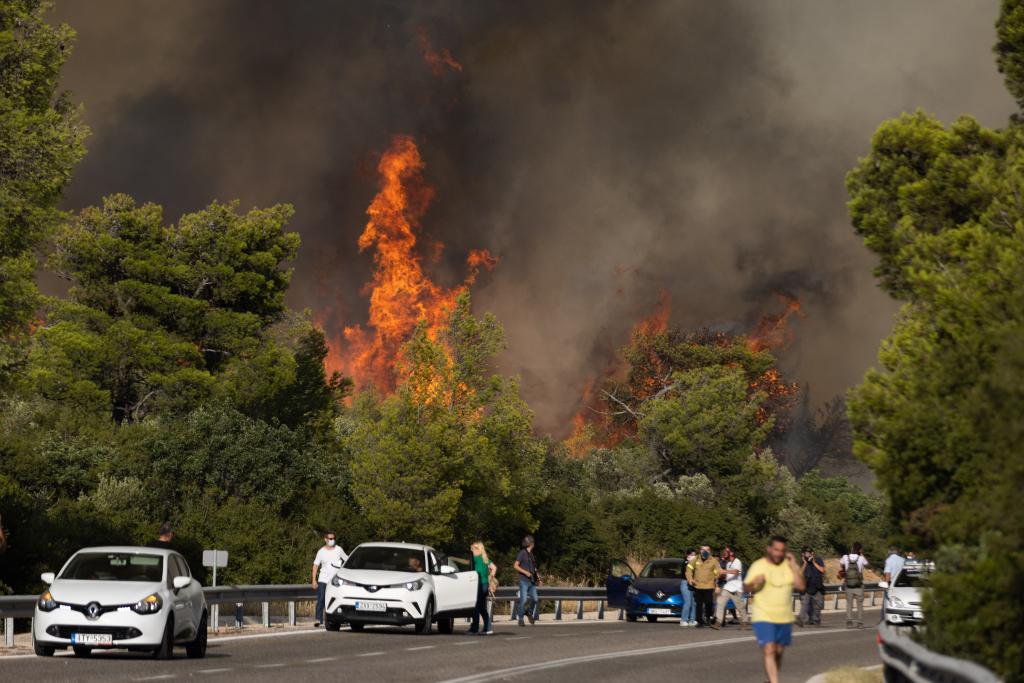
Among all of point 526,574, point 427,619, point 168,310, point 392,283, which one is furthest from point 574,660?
point 392,283

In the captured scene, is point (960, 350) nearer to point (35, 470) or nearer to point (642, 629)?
point (642, 629)

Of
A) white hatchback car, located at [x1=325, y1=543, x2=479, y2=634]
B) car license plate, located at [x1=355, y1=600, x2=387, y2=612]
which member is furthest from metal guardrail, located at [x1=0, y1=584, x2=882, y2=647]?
car license plate, located at [x1=355, y1=600, x2=387, y2=612]

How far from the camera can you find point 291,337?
74000 millimetres

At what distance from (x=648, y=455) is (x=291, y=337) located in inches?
1296

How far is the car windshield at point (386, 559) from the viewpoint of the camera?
2908 cm

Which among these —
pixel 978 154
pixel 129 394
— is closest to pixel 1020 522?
pixel 978 154

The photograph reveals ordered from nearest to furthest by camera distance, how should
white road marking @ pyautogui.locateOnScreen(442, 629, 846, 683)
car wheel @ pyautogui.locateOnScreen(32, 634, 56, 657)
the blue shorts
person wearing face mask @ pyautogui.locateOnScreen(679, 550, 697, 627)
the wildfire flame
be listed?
the blue shorts, white road marking @ pyautogui.locateOnScreen(442, 629, 846, 683), car wheel @ pyautogui.locateOnScreen(32, 634, 56, 657), person wearing face mask @ pyautogui.locateOnScreen(679, 550, 697, 627), the wildfire flame

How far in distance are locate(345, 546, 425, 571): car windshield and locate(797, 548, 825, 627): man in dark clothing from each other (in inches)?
529

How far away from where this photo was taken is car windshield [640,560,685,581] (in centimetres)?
4147

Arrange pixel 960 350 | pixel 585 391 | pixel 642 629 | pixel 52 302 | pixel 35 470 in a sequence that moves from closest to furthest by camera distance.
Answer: pixel 960 350 < pixel 642 629 < pixel 35 470 < pixel 52 302 < pixel 585 391

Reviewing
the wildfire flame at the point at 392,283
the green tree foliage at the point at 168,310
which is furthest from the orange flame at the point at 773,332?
the green tree foliage at the point at 168,310

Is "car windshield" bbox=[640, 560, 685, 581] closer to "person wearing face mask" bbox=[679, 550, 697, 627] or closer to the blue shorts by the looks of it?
"person wearing face mask" bbox=[679, 550, 697, 627]

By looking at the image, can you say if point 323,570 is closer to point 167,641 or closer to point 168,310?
point 167,641

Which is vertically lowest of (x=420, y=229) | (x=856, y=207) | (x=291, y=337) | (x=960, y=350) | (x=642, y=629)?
(x=642, y=629)
